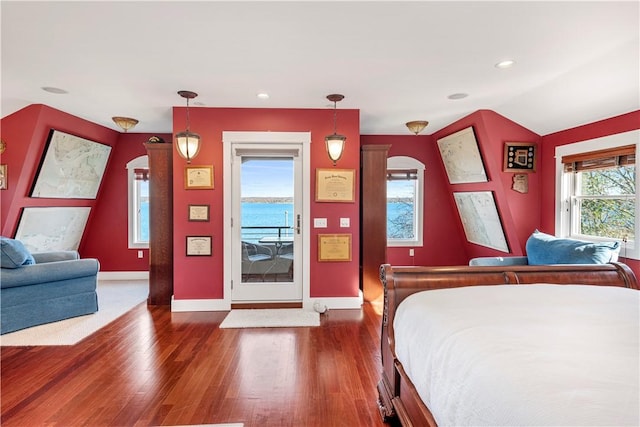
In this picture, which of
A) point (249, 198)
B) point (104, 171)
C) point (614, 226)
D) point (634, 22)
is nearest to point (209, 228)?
point (249, 198)

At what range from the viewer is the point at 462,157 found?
15.6 feet

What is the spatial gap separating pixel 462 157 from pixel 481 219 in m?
0.97

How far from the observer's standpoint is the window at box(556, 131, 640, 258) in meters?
3.22

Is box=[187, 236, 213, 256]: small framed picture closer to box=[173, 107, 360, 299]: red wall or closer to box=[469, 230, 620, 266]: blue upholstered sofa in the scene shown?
box=[173, 107, 360, 299]: red wall

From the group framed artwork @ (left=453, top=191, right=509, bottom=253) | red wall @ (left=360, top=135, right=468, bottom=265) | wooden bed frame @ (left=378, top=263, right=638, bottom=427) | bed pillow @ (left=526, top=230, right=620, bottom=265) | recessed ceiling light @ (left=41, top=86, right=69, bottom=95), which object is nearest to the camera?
wooden bed frame @ (left=378, top=263, right=638, bottom=427)

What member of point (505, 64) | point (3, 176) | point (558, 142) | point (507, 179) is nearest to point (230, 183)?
point (3, 176)

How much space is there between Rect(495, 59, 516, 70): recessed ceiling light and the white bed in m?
1.90

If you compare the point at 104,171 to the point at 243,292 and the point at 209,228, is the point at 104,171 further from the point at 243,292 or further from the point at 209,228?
the point at 243,292

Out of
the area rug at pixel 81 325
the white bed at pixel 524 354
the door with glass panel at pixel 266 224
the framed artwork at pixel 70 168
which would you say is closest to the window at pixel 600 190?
the white bed at pixel 524 354

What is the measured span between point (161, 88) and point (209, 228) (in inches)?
64.5

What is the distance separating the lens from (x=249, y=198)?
4.12m

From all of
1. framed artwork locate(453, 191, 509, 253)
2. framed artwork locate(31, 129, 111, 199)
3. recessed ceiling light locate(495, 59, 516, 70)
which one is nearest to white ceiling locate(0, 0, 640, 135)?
recessed ceiling light locate(495, 59, 516, 70)

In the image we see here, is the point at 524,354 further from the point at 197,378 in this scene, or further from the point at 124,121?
the point at 124,121

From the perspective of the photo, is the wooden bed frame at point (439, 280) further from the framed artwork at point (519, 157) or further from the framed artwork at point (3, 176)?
the framed artwork at point (3, 176)
